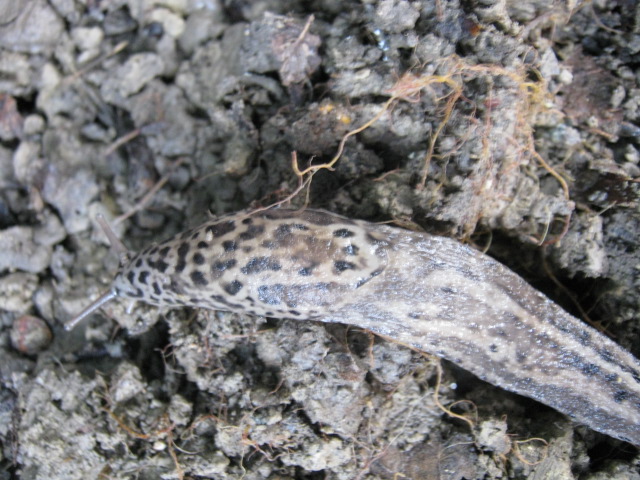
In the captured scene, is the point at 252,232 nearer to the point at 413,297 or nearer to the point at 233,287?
the point at 233,287

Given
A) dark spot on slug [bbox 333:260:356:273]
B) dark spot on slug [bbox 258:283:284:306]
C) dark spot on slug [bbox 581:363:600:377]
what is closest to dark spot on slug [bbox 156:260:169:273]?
dark spot on slug [bbox 258:283:284:306]

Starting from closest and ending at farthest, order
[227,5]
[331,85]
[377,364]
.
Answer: [377,364]
[331,85]
[227,5]

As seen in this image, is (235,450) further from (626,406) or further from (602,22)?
(602,22)

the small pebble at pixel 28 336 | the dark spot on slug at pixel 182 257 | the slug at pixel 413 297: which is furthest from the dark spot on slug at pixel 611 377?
the small pebble at pixel 28 336

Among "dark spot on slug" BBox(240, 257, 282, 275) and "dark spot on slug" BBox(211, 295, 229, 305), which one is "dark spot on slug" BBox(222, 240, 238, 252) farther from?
"dark spot on slug" BBox(211, 295, 229, 305)

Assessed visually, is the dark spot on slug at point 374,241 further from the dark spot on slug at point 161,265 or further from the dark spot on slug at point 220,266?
the dark spot on slug at point 161,265

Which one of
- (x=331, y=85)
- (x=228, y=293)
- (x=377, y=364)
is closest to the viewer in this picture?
(x=228, y=293)

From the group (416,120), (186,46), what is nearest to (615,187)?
(416,120)
